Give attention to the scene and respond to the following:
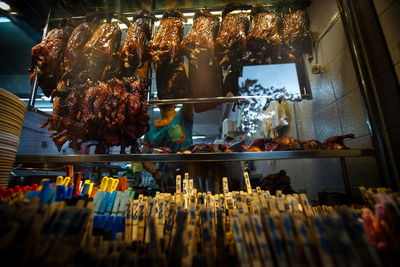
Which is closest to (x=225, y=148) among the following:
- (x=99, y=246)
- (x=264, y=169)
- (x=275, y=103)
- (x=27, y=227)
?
(x=99, y=246)

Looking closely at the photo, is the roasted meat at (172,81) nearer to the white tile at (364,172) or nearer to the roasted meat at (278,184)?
the roasted meat at (278,184)

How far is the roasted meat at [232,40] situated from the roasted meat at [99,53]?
51.2 inches

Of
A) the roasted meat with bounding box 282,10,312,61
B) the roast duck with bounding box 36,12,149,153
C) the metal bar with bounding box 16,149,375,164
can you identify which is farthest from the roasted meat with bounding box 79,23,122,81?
the roasted meat with bounding box 282,10,312,61

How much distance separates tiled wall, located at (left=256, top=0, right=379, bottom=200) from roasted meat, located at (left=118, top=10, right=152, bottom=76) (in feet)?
7.57

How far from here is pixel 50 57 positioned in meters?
2.19

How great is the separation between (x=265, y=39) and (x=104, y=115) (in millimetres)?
1993

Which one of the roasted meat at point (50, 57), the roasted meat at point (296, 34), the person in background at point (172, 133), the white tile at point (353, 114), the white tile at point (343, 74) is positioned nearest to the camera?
the white tile at point (353, 114)

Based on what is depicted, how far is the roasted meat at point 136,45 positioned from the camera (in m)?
2.12

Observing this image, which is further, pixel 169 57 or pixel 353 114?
pixel 169 57

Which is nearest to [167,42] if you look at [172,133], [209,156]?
[209,156]

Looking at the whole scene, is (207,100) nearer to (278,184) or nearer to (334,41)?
(278,184)

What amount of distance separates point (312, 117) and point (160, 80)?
2.34 meters

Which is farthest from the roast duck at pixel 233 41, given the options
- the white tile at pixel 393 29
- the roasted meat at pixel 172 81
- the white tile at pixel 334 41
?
the white tile at pixel 393 29

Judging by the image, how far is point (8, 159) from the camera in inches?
56.8
